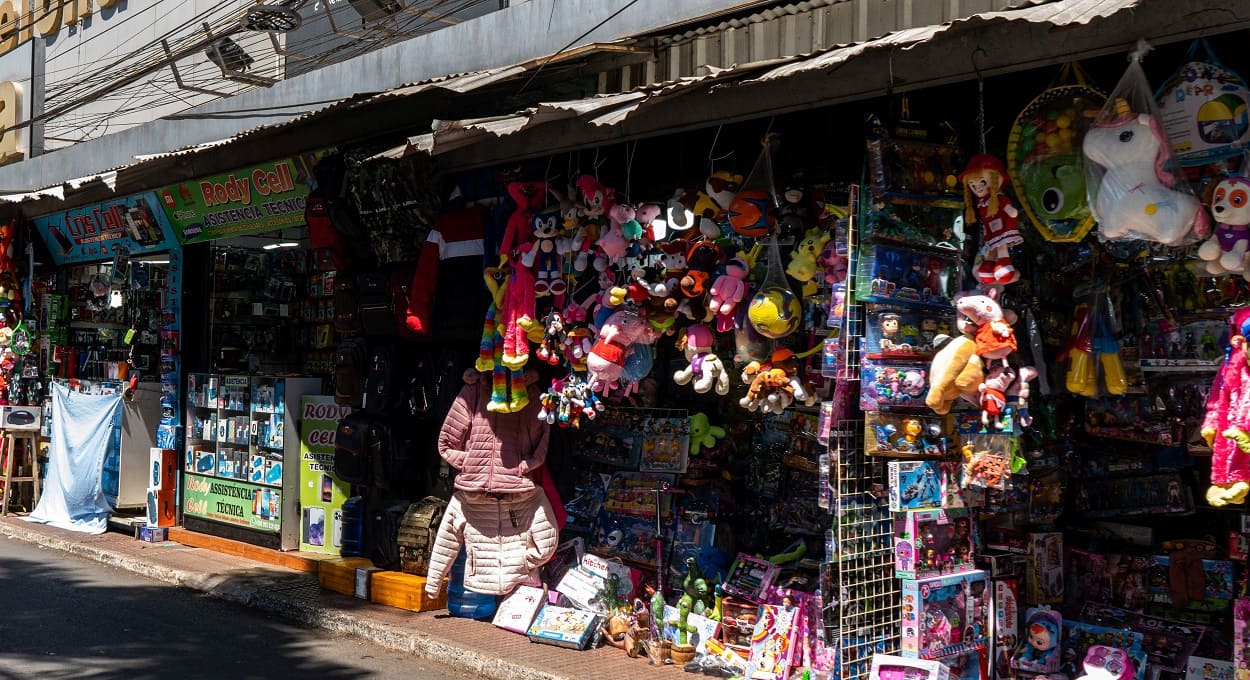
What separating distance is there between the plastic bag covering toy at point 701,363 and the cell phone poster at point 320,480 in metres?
4.35

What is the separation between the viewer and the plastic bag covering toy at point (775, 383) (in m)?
6.07

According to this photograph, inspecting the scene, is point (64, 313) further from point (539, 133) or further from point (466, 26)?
point (539, 133)

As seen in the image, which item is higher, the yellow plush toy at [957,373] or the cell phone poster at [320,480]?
the yellow plush toy at [957,373]

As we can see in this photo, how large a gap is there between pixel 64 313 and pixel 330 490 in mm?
6742

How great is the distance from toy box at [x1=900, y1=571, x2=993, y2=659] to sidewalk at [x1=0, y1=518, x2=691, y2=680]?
1.73 m

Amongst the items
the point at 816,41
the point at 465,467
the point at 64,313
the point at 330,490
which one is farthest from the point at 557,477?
the point at 64,313

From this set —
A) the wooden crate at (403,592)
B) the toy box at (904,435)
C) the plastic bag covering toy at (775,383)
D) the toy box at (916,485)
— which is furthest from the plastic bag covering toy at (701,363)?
the wooden crate at (403,592)

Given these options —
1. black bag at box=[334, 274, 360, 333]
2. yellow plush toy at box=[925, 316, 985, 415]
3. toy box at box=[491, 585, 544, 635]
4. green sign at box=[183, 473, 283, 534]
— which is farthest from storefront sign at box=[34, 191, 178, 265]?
yellow plush toy at box=[925, 316, 985, 415]

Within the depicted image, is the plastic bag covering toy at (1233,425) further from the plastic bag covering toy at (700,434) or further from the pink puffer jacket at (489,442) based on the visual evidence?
the pink puffer jacket at (489,442)

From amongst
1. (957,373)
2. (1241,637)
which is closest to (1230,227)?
(957,373)

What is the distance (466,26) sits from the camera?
9.09 metres

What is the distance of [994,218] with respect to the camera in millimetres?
5359

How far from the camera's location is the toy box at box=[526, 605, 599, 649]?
726 centimetres

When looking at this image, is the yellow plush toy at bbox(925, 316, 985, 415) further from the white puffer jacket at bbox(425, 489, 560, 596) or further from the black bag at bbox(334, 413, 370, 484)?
the black bag at bbox(334, 413, 370, 484)
